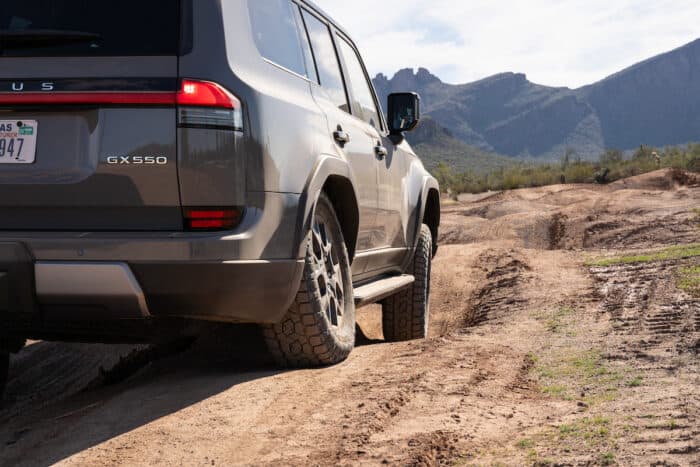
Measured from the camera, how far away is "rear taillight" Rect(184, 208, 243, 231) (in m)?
3.19

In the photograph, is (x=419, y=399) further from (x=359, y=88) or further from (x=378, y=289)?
(x=359, y=88)

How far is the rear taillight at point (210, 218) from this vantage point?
319 centimetres

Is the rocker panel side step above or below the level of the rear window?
below

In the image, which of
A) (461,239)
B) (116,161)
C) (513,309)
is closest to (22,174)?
(116,161)

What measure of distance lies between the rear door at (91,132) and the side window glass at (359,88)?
81.5 inches

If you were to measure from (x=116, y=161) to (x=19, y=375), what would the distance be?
3513 mm

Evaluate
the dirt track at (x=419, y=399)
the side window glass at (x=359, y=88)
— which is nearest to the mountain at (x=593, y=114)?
the side window glass at (x=359, y=88)

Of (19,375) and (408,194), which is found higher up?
(408,194)

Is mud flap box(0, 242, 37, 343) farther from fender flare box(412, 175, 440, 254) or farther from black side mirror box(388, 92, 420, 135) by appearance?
fender flare box(412, 175, 440, 254)

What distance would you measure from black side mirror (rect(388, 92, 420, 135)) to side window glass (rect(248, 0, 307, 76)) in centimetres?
158

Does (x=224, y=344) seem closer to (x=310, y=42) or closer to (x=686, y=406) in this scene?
(x=310, y=42)

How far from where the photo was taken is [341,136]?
434 cm

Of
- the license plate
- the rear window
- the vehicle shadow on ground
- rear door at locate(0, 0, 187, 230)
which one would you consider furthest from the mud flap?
the rear window

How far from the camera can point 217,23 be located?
11.0ft
